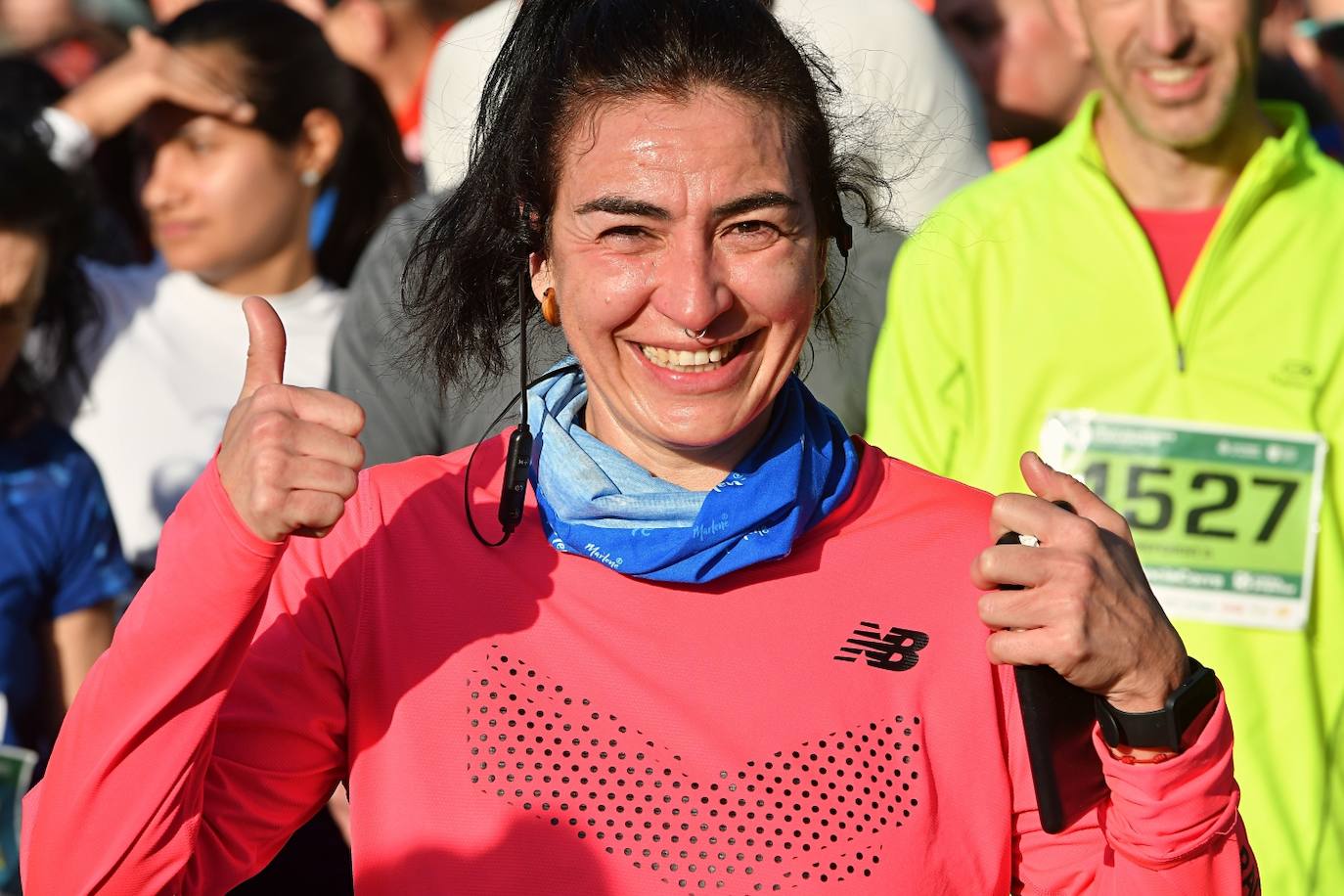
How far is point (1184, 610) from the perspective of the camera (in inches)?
134

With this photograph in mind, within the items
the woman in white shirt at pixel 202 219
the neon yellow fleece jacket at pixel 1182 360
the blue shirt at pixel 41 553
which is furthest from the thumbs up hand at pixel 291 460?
the woman in white shirt at pixel 202 219

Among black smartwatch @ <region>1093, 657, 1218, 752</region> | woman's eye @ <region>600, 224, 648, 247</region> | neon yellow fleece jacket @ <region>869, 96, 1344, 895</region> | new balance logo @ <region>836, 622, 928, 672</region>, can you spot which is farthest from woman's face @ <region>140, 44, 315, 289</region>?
black smartwatch @ <region>1093, 657, 1218, 752</region>

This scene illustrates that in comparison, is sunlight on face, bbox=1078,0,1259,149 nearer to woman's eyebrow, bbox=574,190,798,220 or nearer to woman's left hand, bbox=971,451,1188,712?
woman's eyebrow, bbox=574,190,798,220

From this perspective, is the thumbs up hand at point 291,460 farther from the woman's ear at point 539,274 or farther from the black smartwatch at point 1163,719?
the black smartwatch at point 1163,719

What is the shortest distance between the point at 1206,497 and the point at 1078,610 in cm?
155

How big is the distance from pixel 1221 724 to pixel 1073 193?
1849mm

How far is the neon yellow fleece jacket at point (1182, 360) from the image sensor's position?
10.9 ft

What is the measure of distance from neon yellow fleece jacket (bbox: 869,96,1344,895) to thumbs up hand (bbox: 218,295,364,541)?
166 cm

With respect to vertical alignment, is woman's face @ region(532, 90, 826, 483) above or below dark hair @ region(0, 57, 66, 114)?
above

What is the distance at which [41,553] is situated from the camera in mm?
3945

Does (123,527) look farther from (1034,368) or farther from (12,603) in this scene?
(1034,368)

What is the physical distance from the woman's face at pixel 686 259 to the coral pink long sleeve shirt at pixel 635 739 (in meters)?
0.21

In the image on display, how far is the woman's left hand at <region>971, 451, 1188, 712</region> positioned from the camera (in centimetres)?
199

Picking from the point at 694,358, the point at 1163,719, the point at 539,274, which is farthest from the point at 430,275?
the point at 1163,719
